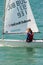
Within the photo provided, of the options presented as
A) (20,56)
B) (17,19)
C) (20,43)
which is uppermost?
(17,19)

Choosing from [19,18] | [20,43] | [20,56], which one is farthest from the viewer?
[19,18]

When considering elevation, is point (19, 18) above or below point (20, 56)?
above

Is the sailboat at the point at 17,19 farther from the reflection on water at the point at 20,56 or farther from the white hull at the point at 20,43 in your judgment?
the reflection on water at the point at 20,56

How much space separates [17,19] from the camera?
27453 mm

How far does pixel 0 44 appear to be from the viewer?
27.1 metres

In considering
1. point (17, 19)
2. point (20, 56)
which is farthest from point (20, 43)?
point (20, 56)

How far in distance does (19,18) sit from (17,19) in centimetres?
16

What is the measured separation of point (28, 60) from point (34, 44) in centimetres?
312

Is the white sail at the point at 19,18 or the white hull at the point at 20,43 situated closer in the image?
the white hull at the point at 20,43

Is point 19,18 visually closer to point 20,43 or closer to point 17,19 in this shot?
point 17,19

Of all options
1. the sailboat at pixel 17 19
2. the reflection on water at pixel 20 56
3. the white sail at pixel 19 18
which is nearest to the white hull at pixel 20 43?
the sailboat at pixel 17 19

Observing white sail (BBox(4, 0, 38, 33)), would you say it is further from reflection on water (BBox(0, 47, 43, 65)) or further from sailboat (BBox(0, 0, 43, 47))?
→ reflection on water (BBox(0, 47, 43, 65))

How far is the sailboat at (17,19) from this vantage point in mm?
26875

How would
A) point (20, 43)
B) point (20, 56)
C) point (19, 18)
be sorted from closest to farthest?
point (20, 56)
point (20, 43)
point (19, 18)
